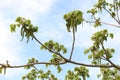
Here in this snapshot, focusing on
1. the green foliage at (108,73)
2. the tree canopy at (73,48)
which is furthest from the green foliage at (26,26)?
the green foliage at (108,73)

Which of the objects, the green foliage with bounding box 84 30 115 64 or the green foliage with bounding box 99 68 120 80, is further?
the green foliage with bounding box 99 68 120 80

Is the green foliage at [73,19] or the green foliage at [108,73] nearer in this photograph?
the green foliage at [73,19]

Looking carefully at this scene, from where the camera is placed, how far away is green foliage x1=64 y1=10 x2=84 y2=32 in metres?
15.7

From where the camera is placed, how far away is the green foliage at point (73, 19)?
15.7 metres

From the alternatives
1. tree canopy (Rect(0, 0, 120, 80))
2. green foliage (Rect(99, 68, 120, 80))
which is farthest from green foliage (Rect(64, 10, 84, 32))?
green foliage (Rect(99, 68, 120, 80))

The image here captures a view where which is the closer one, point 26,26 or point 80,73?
point 26,26

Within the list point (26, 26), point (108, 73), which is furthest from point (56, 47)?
point (108, 73)

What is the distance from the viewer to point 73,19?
636 inches

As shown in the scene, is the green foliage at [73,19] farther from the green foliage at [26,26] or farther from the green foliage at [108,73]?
the green foliage at [108,73]

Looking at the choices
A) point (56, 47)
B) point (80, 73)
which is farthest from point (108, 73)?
point (56, 47)

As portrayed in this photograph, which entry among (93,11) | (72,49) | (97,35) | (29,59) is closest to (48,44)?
(97,35)

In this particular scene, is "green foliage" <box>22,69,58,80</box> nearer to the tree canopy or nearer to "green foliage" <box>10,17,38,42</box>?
the tree canopy

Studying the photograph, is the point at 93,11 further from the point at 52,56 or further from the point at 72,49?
the point at 72,49

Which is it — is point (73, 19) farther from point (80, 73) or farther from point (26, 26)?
point (80, 73)
